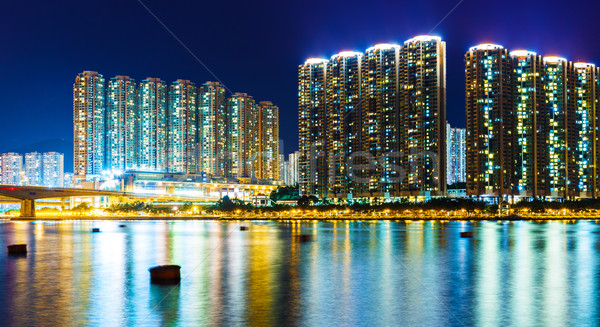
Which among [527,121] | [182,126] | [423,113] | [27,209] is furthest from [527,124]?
[27,209]

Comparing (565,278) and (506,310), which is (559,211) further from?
(506,310)

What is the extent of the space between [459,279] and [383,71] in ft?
326

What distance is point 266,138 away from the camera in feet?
605

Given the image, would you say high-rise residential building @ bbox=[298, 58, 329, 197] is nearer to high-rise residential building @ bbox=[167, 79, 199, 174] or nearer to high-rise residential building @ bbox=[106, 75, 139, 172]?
Answer: high-rise residential building @ bbox=[167, 79, 199, 174]

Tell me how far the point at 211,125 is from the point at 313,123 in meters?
38.4

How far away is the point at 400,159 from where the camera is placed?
120 meters

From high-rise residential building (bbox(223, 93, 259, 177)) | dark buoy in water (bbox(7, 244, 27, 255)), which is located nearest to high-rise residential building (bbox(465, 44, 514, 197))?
high-rise residential building (bbox(223, 93, 259, 177))

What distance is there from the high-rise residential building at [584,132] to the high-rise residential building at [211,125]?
9145cm

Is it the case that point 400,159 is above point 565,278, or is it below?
above

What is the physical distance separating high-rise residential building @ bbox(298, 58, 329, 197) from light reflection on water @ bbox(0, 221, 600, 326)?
9754cm

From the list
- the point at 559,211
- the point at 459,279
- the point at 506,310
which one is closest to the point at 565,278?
the point at 459,279

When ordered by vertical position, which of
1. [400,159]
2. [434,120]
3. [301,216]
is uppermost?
[434,120]

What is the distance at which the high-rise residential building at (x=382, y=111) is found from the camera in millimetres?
119938

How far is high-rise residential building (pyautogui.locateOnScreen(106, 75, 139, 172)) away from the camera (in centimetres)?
16038
